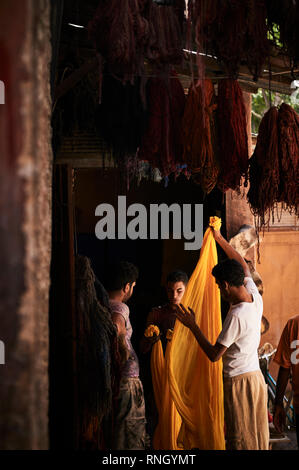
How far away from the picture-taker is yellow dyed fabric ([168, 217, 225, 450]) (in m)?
4.68

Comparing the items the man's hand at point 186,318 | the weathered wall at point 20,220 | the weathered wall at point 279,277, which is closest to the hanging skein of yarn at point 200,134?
the man's hand at point 186,318

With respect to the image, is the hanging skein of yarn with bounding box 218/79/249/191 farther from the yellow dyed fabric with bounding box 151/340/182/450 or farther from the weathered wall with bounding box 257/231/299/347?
the weathered wall with bounding box 257/231/299/347

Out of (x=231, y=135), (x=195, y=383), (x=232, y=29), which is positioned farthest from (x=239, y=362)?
(x=232, y=29)

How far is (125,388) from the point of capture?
14.2 ft

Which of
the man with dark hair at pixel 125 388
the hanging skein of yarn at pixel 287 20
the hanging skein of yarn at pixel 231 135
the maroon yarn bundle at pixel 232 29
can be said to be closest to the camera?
the maroon yarn bundle at pixel 232 29

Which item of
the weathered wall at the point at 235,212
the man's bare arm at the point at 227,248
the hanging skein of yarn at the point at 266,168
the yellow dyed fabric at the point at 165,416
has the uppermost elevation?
the hanging skein of yarn at the point at 266,168

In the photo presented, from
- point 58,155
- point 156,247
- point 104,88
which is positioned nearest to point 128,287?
point 58,155

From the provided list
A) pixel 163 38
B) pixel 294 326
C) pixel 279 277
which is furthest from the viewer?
pixel 279 277

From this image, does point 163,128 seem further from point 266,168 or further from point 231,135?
point 266,168

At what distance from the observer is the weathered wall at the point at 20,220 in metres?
1.63

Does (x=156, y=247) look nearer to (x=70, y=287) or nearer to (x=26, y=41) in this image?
(x=70, y=287)

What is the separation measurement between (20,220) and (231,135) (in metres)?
2.74

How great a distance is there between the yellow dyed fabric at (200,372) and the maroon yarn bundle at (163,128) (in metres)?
1.19

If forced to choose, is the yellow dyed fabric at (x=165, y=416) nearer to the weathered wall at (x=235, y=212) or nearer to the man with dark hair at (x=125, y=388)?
the man with dark hair at (x=125, y=388)
